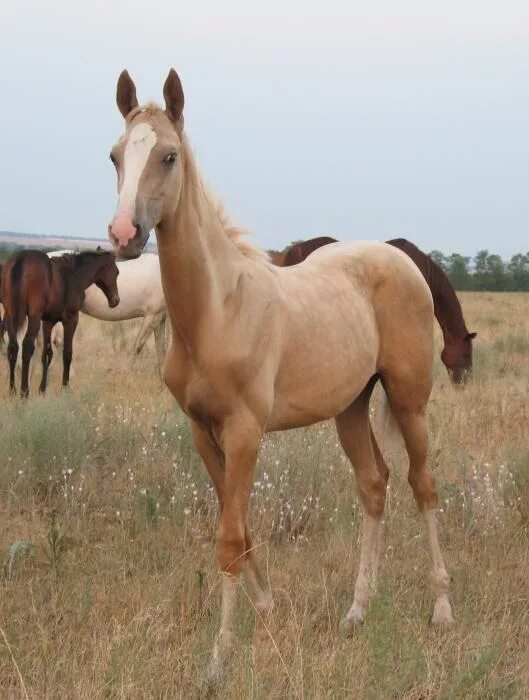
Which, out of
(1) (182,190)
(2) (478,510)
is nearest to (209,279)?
(1) (182,190)

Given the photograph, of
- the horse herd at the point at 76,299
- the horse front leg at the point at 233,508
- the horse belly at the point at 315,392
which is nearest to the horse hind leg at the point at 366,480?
the horse belly at the point at 315,392

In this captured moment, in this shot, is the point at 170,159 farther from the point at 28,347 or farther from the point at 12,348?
the point at 12,348

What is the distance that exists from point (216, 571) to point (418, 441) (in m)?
1.18

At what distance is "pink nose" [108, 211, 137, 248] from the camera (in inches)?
107

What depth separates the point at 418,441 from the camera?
13.7ft

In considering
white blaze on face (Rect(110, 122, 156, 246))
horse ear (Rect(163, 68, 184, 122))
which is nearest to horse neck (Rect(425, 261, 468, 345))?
horse ear (Rect(163, 68, 184, 122))

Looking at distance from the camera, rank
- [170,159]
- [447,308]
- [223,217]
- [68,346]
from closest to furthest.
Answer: [170,159]
[223,217]
[447,308]
[68,346]

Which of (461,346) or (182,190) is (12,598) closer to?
(182,190)

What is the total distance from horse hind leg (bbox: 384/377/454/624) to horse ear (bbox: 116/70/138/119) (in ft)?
5.91

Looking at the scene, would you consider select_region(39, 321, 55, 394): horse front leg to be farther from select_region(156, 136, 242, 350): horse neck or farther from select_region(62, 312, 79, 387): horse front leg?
select_region(156, 136, 242, 350): horse neck

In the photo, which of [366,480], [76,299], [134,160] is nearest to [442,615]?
[366,480]

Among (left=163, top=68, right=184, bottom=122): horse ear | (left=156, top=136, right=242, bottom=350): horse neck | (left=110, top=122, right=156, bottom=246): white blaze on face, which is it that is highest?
(left=163, top=68, right=184, bottom=122): horse ear

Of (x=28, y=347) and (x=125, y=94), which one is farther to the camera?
(x=28, y=347)

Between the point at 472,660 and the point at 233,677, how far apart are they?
3.20ft
